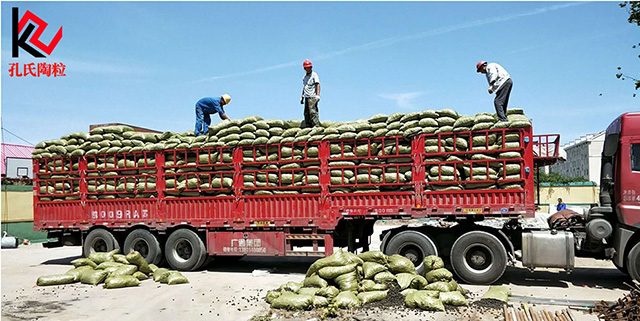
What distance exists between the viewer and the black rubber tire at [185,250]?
12211 mm

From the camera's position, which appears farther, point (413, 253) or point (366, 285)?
point (413, 253)

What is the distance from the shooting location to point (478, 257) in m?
10.2

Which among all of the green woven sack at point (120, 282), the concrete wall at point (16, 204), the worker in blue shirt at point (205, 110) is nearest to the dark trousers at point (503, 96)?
the worker in blue shirt at point (205, 110)

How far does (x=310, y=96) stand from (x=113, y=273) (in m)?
5.73

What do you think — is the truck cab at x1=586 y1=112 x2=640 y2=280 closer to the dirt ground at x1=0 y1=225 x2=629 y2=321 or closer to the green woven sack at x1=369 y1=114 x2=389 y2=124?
the dirt ground at x1=0 y1=225 x2=629 y2=321

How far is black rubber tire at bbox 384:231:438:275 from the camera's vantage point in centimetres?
1046

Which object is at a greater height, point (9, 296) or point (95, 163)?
point (95, 163)

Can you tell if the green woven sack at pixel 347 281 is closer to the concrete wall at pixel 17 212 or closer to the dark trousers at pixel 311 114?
the dark trousers at pixel 311 114

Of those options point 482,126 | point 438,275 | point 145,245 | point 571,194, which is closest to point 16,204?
point 145,245

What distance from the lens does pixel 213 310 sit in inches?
329

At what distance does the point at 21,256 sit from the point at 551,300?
15942 millimetres

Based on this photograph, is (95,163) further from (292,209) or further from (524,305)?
(524,305)

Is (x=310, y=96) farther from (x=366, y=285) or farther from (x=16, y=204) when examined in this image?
(x=16, y=204)

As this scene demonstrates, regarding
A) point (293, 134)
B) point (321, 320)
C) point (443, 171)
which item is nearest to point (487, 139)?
point (443, 171)
